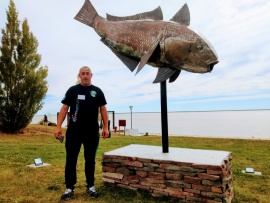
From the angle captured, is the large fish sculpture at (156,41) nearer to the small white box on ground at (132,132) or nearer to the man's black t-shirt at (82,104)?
the man's black t-shirt at (82,104)

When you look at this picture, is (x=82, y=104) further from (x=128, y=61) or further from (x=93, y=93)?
(x=128, y=61)

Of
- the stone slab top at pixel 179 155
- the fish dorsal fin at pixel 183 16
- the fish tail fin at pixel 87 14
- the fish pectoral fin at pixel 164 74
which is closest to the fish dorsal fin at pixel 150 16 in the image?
the fish dorsal fin at pixel 183 16

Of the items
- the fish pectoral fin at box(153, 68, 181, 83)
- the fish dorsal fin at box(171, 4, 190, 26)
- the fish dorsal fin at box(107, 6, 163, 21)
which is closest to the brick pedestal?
the fish pectoral fin at box(153, 68, 181, 83)

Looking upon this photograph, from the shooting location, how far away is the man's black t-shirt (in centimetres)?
424

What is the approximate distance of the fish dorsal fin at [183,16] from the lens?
455 centimetres

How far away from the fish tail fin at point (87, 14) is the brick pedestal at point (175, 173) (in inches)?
103

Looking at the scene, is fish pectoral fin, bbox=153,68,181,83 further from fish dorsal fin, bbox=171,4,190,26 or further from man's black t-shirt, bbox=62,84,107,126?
man's black t-shirt, bbox=62,84,107,126

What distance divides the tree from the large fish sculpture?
13037 mm

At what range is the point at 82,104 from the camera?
168 inches

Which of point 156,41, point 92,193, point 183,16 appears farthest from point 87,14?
point 92,193

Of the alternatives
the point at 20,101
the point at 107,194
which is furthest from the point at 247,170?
the point at 20,101

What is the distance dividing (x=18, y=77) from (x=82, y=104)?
46.6 feet

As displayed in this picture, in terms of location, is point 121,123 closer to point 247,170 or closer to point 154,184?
point 247,170

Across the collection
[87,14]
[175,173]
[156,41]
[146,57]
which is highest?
[87,14]
